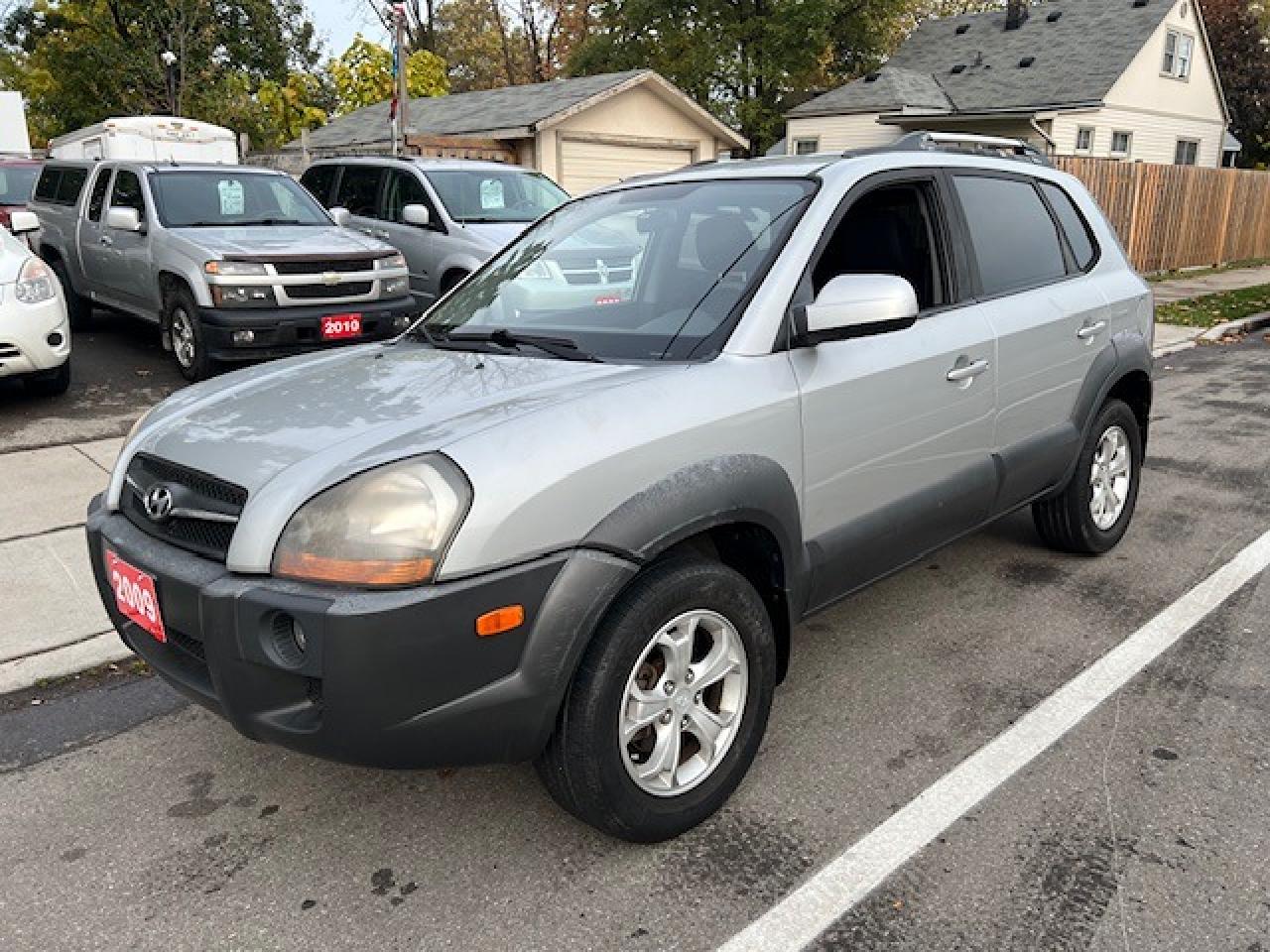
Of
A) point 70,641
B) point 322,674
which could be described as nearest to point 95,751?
point 70,641

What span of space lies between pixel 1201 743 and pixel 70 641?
13.3 feet

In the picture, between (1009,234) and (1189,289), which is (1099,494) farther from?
(1189,289)

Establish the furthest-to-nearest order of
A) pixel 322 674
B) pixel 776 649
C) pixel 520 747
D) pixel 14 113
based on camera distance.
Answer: pixel 14 113
pixel 776 649
pixel 520 747
pixel 322 674

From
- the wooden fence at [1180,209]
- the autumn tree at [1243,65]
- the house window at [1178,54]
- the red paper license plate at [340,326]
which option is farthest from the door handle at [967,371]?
the autumn tree at [1243,65]

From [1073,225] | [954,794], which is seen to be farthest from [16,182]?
[954,794]

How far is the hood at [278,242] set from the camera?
796 cm

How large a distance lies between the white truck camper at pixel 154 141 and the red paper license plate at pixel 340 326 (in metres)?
11.6

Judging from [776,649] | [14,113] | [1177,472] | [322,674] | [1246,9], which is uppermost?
[1246,9]

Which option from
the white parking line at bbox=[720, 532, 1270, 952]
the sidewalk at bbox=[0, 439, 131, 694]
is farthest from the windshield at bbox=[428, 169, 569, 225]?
the white parking line at bbox=[720, 532, 1270, 952]

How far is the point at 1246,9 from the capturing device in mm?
38500

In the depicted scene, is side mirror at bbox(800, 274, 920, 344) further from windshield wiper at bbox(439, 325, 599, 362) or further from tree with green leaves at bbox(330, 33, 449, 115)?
tree with green leaves at bbox(330, 33, 449, 115)

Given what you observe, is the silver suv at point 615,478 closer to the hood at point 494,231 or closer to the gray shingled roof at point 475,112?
the hood at point 494,231

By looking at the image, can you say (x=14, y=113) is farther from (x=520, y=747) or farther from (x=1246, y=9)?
(x=1246, y=9)

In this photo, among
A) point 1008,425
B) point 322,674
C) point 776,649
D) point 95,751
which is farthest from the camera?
point 1008,425
